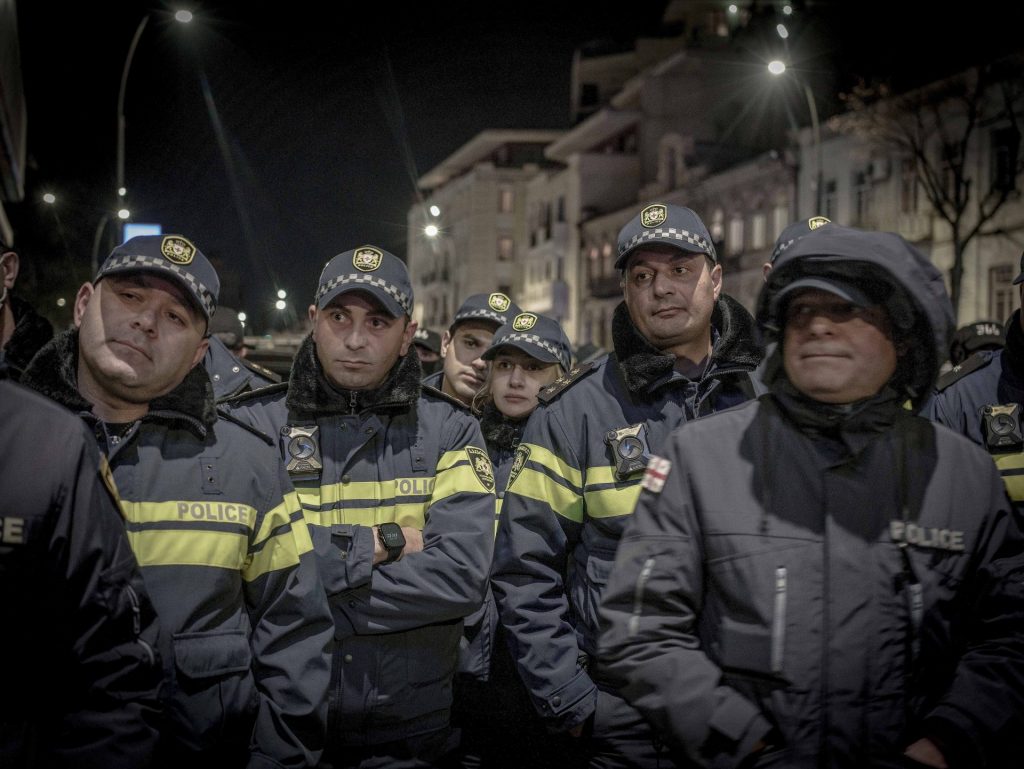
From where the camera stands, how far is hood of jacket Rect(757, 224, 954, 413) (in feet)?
8.18

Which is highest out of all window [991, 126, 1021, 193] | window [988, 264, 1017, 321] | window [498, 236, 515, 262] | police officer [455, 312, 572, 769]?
window [498, 236, 515, 262]

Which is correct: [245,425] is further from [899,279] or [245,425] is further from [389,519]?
[899,279]

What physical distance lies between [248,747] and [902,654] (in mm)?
2067

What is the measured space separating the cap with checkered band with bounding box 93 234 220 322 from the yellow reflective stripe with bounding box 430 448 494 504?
1165 millimetres

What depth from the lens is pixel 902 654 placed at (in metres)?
2.44

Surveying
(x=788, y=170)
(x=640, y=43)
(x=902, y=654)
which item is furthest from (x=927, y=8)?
(x=902, y=654)

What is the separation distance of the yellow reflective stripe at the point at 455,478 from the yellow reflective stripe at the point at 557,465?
0.29 m

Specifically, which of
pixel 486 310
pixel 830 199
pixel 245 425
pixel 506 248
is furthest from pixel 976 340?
pixel 506 248

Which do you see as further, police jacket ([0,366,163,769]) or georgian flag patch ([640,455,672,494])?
georgian flag patch ([640,455,672,494])

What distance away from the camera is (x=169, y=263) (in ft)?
10.4

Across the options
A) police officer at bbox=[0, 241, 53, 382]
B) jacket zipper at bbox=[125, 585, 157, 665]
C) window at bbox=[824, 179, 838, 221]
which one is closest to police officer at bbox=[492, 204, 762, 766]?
jacket zipper at bbox=[125, 585, 157, 665]

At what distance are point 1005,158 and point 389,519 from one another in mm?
24336

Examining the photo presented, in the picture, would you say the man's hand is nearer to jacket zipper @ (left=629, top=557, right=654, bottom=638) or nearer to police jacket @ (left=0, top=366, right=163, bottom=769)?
jacket zipper @ (left=629, top=557, right=654, bottom=638)

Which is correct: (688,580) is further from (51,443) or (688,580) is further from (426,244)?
(426,244)
